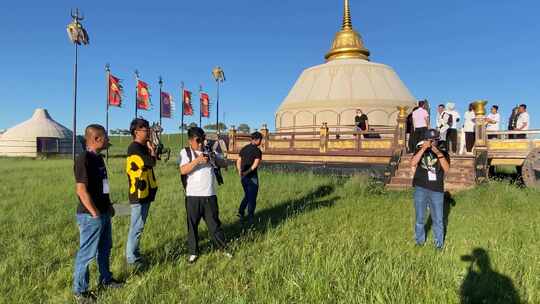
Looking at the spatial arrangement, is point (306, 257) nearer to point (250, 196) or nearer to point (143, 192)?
point (143, 192)

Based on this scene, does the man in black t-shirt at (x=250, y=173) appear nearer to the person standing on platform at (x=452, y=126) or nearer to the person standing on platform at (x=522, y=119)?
the person standing on platform at (x=452, y=126)

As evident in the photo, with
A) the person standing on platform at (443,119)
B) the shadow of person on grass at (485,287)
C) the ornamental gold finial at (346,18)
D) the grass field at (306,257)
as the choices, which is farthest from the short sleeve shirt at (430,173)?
the ornamental gold finial at (346,18)

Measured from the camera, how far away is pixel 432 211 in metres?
4.57

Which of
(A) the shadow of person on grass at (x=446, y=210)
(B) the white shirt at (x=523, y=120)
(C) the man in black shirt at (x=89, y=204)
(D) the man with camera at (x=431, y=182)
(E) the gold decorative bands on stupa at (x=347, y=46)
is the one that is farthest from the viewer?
(E) the gold decorative bands on stupa at (x=347, y=46)

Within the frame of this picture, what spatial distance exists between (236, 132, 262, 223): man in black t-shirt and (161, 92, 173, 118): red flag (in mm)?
22619

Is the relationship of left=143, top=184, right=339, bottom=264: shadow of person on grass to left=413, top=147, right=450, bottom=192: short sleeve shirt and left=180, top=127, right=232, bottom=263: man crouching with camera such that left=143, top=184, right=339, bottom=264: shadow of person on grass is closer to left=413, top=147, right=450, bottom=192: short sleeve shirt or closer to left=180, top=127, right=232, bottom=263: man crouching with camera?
left=180, top=127, right=232, bottom=263: man crouching with camera

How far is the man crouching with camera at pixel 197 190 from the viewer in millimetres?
3867

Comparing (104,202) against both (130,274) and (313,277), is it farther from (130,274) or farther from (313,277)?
(313,277)

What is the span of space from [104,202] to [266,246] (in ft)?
6.80

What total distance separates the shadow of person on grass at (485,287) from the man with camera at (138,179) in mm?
3189

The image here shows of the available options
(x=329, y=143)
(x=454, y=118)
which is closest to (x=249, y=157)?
(x=454, y=118)

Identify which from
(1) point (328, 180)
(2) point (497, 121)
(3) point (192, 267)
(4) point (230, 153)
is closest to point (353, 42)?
(4) point (230, 153)

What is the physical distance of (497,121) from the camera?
11273 millimetres

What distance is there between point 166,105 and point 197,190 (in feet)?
82.7
